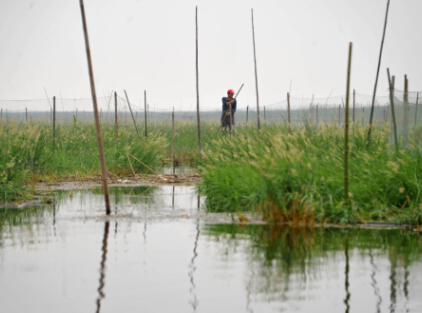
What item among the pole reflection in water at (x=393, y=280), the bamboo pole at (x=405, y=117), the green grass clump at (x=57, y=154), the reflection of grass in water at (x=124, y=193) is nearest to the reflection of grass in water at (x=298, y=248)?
the pole reflection in water at (x=393, y=280)

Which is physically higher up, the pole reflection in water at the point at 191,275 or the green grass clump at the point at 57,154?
the green grass clump at the point at 57,154

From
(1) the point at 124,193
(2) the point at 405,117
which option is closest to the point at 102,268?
(2) the point at 405,117

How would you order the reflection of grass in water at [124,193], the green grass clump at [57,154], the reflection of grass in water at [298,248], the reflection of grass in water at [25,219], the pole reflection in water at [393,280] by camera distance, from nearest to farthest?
the pole reflection in water at [393,280]
the reflection of grass in water at [298,248]
the reflection of grass in water at [25,219]
the green grass clump at [57,154]
the reflection of grass in water at [124,193]

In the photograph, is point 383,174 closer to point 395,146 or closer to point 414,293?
point 395,146

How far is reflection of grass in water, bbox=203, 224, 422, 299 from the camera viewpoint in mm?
6057

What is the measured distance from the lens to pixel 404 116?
11.0m

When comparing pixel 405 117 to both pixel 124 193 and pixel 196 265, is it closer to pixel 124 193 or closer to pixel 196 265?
pixel 124 193

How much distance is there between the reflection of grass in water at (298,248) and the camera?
6057mm

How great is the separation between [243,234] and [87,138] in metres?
10.5

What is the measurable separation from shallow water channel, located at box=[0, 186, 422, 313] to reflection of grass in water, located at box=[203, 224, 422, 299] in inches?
0.5

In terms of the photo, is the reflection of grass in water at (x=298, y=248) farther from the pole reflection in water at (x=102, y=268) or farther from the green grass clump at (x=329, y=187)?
the pole reflection in water at (x=102, y=268)

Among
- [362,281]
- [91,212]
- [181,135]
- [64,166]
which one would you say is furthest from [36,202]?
[181,135]

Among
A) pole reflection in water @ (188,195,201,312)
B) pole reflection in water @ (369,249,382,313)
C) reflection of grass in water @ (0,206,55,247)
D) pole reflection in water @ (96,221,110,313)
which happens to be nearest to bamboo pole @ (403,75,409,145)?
pole reflection in water @ (188,195,201,312)

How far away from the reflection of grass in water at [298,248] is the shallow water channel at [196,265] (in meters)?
0.01
